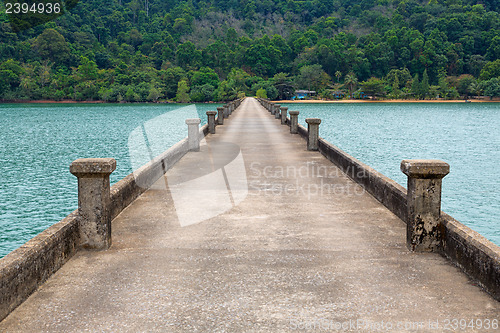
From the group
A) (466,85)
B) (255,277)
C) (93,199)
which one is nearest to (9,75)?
(466,85)

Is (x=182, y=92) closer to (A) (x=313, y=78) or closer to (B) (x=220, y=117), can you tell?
(A) (x=313, y=78)

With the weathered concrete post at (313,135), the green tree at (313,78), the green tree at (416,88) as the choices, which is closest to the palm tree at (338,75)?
the green tree at (313,78)

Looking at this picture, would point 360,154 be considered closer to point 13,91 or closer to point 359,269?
point 359,269

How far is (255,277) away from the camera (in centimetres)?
537

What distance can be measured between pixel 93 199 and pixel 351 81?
15468 centimetres

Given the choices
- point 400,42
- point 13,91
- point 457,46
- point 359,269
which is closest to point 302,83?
point 400,42

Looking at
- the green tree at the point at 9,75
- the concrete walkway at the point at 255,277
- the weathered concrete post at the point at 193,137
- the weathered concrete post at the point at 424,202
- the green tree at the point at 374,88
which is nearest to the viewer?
the concrete walkway at the point at 255,277

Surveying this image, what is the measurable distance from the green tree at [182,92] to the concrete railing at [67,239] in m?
141

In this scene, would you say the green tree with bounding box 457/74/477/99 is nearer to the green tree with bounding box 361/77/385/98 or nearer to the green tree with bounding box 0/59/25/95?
the green tree with bounding box 361/77/385/98

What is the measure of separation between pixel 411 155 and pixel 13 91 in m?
134

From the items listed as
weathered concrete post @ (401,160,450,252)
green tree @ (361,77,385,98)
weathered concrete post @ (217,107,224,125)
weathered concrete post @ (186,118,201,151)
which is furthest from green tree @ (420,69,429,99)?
weathered concrete post @ (401,160,450,252)

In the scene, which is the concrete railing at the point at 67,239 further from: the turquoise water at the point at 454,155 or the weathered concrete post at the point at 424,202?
the turquoise water at the point at 454,155

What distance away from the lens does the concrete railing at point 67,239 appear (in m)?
4.59

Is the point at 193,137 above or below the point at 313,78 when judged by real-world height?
below
